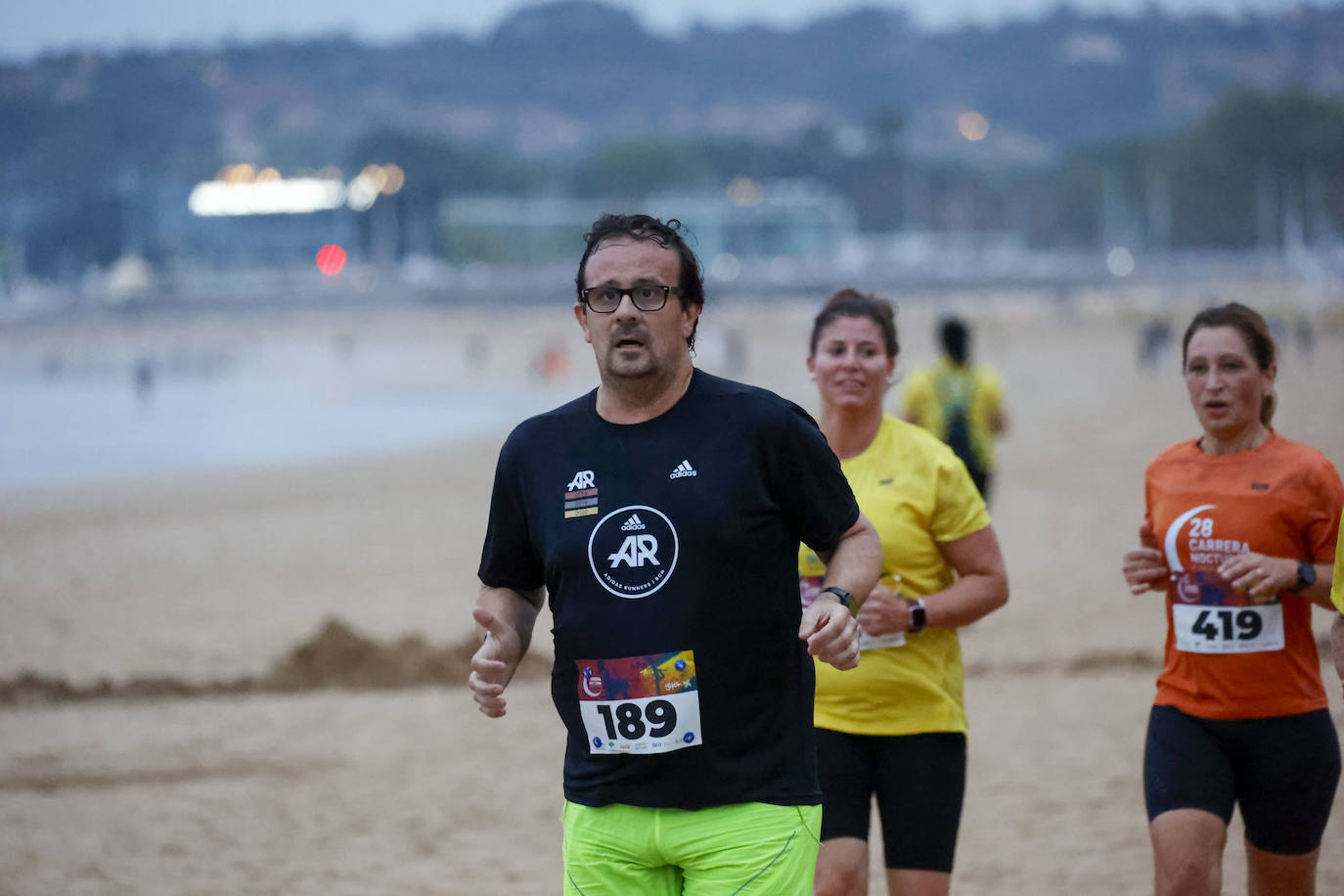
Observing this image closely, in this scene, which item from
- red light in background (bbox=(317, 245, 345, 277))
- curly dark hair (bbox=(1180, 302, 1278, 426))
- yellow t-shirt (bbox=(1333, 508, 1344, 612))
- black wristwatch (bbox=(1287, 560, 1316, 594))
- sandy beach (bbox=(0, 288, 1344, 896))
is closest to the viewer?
yellow t-shirt (bbox=(1333, 508, 1344, 612))

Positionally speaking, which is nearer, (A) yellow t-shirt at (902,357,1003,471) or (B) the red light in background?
(A) yellow t-shirt at (902,357,1003,471)

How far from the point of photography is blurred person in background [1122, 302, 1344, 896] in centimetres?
355

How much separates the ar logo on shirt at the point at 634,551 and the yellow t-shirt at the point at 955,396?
221 inches

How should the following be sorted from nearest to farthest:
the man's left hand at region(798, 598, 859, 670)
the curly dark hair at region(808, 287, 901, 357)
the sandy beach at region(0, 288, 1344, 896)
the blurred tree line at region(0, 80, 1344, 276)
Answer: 1. the man's left hand at region(798, 598, 859, 670)
2. the curly dark hair at region(808, 287, 901, 357)
3. the sandy beach at region(0, 288, 1344, 896)
4. the blurred tree line at region(0, 80, 1344, 276)

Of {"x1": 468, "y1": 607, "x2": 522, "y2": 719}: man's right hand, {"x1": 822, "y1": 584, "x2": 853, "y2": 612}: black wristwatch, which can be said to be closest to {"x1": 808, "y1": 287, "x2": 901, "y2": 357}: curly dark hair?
{"x1": 822, "y1": 584, "x2": 853, "y2": 612}: black wristwatch

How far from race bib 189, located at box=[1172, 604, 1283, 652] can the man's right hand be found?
5.85 feet

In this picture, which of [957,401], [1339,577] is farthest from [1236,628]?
[957,401]

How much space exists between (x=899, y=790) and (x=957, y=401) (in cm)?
487

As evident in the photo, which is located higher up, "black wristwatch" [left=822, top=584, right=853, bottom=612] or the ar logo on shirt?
the ar logo on shirt

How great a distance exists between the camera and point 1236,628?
144 inches

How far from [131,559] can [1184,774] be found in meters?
15.4

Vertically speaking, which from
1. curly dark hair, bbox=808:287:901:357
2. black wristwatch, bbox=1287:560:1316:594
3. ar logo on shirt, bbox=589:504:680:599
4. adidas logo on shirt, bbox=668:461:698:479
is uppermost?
curly dark hair, bbox=808:287:901:357

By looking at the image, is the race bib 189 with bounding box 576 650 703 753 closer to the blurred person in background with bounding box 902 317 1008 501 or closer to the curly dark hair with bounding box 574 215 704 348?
the curly dark hair with bounding box 574 215 704 348

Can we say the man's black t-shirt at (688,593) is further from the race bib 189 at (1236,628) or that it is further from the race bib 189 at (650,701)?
the race bib 189 at (1236,628)
